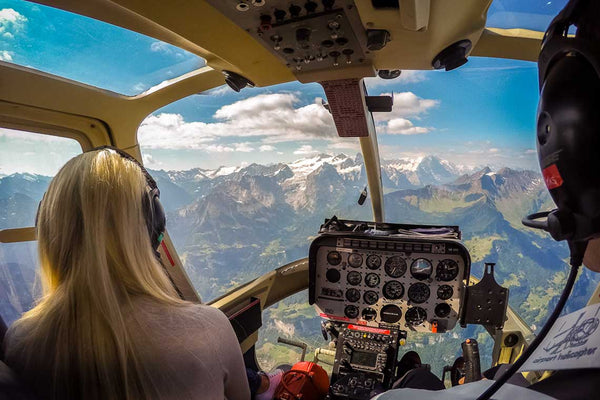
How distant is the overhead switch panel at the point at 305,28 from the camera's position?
3.92 feet

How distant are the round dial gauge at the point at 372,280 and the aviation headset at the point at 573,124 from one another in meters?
2.48

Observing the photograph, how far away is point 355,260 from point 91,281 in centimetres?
242

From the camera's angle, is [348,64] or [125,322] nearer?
[125,322]

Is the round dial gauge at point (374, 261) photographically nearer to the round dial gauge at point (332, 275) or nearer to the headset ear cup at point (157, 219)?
the round dial gauge at point (332, 275)

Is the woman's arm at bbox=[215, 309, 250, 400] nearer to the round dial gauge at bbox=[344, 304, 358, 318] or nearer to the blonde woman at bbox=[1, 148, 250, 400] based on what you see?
the blonde woman at bbox=[1, 148, 250, 400]

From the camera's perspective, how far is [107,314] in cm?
82

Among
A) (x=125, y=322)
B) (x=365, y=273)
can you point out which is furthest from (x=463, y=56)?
(x=365, y=273)

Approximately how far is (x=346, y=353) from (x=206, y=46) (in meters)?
2.34

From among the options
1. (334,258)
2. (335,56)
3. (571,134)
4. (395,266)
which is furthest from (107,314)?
(395,266)

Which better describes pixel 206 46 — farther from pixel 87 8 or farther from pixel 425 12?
pixel 425 12

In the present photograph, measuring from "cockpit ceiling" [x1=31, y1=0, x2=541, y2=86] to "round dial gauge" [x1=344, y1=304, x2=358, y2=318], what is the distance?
2.07m

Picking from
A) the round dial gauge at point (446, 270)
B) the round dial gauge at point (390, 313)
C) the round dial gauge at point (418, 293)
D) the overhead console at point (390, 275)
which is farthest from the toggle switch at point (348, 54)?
the round dial gauge at point (390, 313)

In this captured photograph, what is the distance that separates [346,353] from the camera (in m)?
2.58

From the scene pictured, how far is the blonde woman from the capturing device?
0.78m
